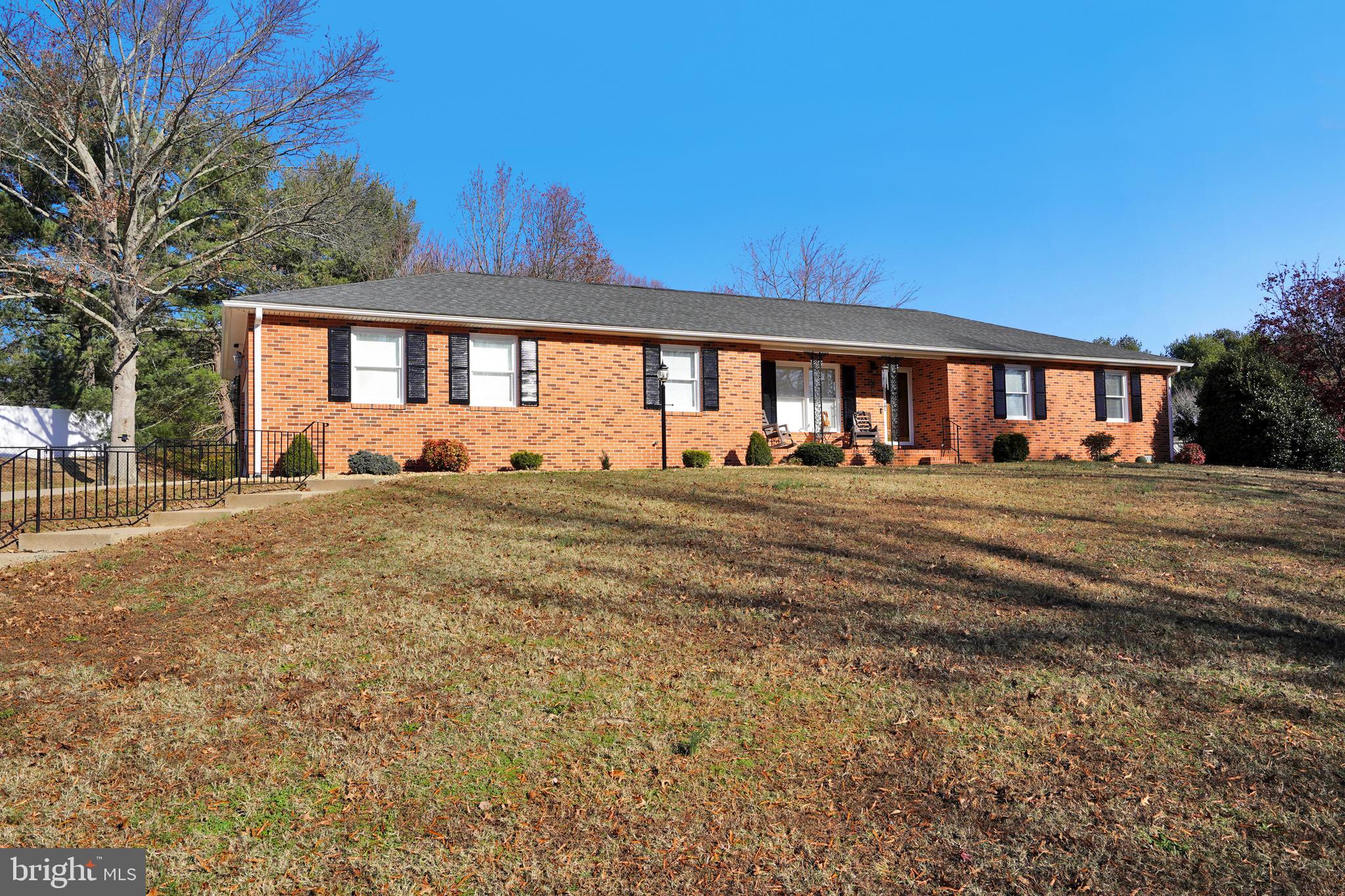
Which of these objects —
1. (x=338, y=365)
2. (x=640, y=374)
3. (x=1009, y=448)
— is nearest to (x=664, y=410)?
(x=640, y=374)

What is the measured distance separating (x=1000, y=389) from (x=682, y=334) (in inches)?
378

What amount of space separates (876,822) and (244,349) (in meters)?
16.0

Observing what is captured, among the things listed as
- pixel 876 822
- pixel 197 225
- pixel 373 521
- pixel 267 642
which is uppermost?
pixel 197 225

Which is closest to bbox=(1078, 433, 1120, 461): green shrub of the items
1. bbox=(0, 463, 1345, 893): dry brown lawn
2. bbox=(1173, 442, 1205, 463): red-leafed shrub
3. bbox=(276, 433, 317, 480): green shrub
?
bbox=(1173, 442, 1205, 463): red-leafed shrub

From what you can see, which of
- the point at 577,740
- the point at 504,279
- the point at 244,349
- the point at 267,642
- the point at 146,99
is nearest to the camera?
the point at 577,740

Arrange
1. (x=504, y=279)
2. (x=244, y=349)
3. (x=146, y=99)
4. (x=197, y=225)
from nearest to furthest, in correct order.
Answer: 1. (x=244, y=349)
2. (x=146, y=99)
3. (x=504, y=279)
4. (x=197, y=225)

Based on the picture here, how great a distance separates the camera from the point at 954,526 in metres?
9.08

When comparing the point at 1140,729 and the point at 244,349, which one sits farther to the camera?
the point at 244,349

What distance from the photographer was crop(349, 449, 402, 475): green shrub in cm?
1384

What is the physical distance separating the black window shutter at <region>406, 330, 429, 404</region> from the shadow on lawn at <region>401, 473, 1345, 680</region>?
21.3ft

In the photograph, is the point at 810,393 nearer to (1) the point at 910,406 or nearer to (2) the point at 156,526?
(1) the point at 910,406

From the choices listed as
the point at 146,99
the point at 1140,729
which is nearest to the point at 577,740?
the point at 1140,729

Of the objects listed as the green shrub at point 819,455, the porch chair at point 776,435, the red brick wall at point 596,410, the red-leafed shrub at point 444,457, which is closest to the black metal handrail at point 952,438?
the red brick wall at point 596,410

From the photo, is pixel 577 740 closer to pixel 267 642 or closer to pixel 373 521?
pixel 267 642
